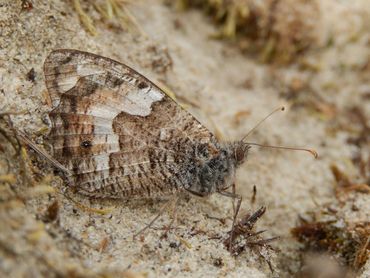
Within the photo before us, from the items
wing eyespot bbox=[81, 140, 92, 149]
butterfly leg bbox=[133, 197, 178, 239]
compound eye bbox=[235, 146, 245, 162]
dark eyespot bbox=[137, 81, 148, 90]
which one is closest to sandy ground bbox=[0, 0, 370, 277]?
butterfly leg bbox=[133, 197, 178, 239]

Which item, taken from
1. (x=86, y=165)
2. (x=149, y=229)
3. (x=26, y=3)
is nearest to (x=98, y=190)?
(x=86, y=165)

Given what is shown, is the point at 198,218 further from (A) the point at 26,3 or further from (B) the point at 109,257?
(A) the point at 26,3

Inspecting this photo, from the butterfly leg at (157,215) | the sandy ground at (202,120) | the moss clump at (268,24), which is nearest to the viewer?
the sandy ground at (202,120)

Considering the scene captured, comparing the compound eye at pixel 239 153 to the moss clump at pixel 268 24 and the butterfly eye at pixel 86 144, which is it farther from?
the moss clump at pixel 268 24

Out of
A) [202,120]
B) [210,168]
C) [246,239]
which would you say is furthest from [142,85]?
[246,239]

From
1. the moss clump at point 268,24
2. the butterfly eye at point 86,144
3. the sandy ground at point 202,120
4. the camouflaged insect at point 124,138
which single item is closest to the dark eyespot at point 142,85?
the camouflaged insect at point 124,138

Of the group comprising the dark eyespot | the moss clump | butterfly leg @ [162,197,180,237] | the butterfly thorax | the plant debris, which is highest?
the moss clump

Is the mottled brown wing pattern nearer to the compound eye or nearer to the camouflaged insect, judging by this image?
the camouflaged insect

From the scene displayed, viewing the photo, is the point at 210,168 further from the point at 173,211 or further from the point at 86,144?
the point at 86,144
